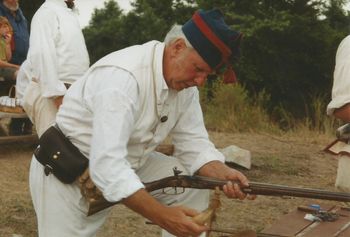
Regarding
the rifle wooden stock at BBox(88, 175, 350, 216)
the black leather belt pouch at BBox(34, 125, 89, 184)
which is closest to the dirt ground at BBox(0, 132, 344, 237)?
the rifle wooden stock at BBox(88, 175, 350, 216)

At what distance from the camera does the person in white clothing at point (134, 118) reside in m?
2.79

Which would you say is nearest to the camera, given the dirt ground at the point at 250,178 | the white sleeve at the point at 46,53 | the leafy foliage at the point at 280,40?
the white sleeve at the point at 46,53

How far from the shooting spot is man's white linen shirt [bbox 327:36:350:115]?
3666 millimetres

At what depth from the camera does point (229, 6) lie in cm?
1415

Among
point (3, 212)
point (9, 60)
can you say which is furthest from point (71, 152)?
point (9, 60)

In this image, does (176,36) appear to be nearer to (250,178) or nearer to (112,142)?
(112,142)

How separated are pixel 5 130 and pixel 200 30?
511 centimetres

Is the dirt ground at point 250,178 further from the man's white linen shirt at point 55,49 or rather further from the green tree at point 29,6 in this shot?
the green tree at point 29,6

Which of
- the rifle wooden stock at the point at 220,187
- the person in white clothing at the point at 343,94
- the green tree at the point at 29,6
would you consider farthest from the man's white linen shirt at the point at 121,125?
the green tree at the point at 29,6

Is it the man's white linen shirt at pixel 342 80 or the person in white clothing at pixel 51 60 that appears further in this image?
the person in white clothing at pixel 51 60

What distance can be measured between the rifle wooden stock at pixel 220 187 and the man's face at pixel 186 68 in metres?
0.52

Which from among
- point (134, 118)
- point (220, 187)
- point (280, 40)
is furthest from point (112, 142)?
point (280, 40)

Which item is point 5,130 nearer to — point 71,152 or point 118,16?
point 71,152

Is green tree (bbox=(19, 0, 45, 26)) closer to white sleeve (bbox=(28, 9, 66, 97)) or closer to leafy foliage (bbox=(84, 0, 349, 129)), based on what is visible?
leafy foliage (bbox=(84, 0, 349, 129))
